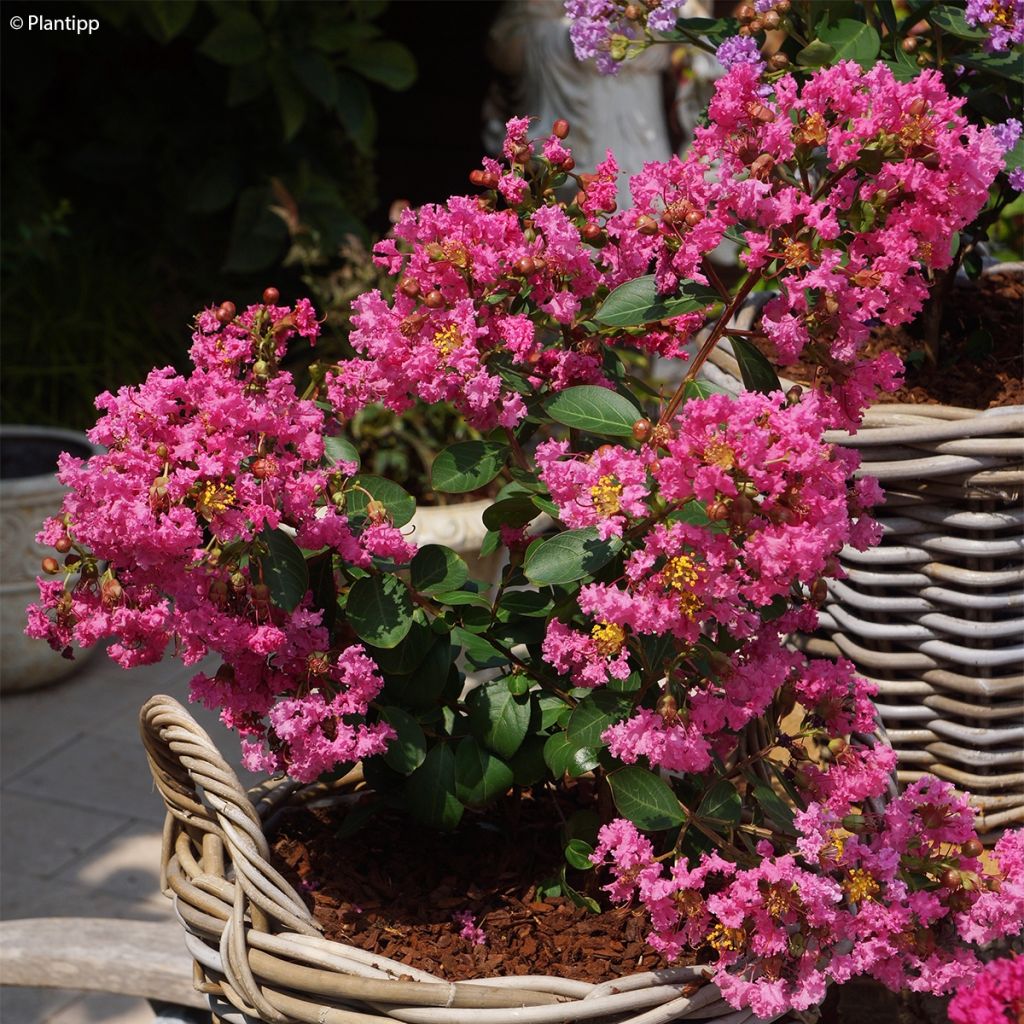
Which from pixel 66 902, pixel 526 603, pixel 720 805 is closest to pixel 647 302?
pixel 526 603

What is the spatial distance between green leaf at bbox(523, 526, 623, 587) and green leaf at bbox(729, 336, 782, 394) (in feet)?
0.58

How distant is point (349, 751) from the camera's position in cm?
108

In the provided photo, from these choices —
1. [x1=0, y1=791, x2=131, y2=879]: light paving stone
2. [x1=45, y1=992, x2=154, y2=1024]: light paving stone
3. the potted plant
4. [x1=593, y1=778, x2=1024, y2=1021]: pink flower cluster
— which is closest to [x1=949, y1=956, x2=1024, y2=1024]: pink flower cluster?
[x1=593, y1=778, x2=1024, y2=1021]: pink flower cluster

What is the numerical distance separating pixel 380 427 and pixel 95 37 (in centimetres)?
182

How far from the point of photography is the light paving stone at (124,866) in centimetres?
267

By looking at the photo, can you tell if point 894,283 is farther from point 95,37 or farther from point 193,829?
point 95,37

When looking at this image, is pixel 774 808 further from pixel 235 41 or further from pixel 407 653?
pixel 235 41

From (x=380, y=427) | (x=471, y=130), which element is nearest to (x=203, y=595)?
(x=380, y=427)

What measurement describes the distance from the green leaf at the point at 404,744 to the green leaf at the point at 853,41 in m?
0.72

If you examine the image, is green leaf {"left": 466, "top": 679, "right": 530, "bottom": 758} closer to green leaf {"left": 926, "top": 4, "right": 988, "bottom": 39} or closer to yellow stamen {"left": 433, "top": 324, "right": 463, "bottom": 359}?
yellow stamen {"left": 433, "top": 324, "right": 463, "bottom": 359}

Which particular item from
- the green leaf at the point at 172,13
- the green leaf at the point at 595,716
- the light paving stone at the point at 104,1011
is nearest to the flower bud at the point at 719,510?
the green leaf at the point at 595,716

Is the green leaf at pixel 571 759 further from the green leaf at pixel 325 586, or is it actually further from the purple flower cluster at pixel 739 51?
the purple flower cluster at pixel 739 51

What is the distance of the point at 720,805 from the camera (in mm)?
1074

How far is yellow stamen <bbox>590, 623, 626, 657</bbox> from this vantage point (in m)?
1.01
